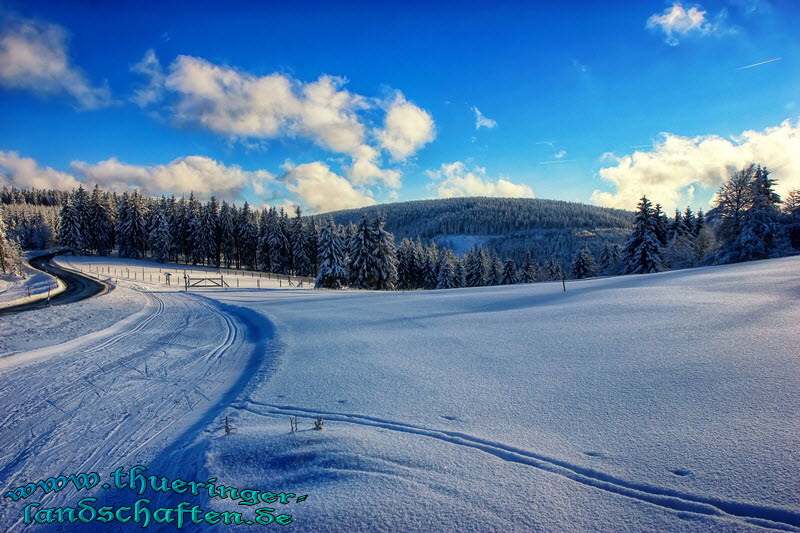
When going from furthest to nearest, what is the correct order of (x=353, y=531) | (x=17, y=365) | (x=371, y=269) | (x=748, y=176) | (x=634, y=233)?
1. (x=371, y=269)
2. (x=634, y=233)
3. (x=748, y=176)
4. (x=17, y=365)
5. (x=353, y=531)

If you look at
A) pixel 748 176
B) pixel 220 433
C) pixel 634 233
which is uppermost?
pixel 748 176

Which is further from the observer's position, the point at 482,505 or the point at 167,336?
the point at 167,336

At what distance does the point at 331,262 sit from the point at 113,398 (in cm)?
3502

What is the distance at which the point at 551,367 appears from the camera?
21.3ft

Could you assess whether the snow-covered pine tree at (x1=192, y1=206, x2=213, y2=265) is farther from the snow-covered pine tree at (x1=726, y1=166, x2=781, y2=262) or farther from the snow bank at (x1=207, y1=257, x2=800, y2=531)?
the snow-covered pine tree at (x1=726, y1=166, x2=781, y2=262)

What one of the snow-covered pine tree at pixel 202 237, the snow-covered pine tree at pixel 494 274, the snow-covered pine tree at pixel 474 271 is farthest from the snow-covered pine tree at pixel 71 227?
the snow-covered pine tree at pixel 494 274

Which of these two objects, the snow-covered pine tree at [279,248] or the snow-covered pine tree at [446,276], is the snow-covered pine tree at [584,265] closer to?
the snow-covered pine tree at [446,276]

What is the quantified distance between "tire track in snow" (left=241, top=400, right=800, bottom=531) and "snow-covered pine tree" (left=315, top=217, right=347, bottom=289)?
122ft

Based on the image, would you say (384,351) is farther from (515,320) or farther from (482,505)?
(482,505)

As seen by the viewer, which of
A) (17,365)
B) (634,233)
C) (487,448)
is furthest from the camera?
(634,233)

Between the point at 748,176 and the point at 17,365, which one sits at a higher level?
the point at 748,176

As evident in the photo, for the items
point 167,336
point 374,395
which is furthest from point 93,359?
point 374,395

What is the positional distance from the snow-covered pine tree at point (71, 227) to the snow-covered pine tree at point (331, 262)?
58082mm

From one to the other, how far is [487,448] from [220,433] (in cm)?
372
